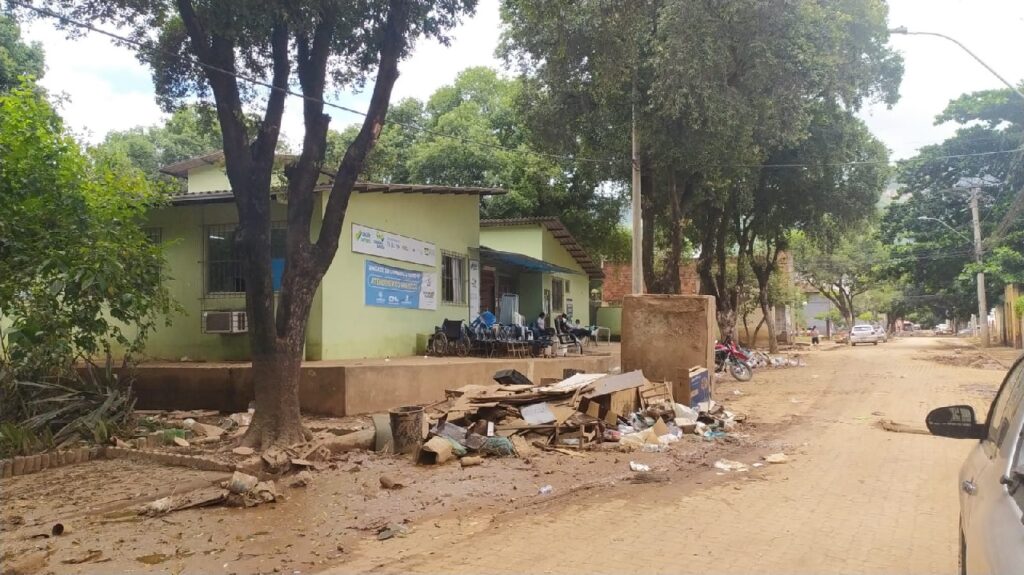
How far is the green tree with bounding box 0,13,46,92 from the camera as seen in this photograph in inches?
715

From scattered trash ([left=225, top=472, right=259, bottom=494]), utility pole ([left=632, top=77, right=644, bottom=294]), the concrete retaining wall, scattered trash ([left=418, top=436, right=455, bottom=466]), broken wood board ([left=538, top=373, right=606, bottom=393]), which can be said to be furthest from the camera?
utility pole ([left=632, top=77, right=644, bottom=294])

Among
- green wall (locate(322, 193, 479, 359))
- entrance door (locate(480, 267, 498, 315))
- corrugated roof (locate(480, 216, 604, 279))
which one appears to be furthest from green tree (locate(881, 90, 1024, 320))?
green wall (locate(322, 193, 479, 359))

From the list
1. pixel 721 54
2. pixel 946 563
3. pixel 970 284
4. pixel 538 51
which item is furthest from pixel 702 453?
pixel 970 284

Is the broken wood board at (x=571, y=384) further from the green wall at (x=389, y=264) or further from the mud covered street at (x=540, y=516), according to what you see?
the green wall at (x=389, y=264)

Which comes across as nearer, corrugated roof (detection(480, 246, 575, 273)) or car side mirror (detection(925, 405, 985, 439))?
car side mirror (detection(925, 405, 985, 439))

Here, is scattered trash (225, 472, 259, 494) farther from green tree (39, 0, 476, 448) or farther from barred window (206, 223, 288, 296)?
barred window (206, 223, 288, 296)

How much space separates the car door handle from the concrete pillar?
8982 millimetres

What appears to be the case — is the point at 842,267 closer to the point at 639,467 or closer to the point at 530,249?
the point at 530,249

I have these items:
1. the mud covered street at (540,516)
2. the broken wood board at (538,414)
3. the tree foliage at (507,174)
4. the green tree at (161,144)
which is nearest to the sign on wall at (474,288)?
the tree foliage at (507,174)

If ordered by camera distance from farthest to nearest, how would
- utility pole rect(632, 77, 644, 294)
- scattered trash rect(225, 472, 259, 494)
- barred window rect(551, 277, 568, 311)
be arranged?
barred window rect(551, 277, 568, 311) < utility pole rect(632, 77, 644, 294) < scattered trash rect(225, 472, 259, 494)

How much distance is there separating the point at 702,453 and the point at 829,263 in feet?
166

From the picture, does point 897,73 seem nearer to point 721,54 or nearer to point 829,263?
point 721,54

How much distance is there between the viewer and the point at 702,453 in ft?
28.5

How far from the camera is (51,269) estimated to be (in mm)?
8578
